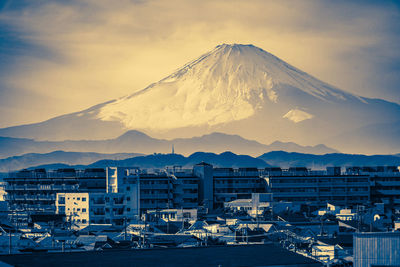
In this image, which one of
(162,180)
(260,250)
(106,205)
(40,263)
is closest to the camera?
(40,263)

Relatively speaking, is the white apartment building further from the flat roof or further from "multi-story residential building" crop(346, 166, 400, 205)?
the flat roof

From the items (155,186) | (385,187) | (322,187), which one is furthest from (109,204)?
(385,187)

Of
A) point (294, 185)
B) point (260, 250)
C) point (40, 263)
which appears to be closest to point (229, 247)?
point (260, 250)

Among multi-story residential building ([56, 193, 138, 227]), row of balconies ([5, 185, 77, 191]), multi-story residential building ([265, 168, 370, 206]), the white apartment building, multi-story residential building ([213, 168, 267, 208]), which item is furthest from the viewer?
row of balconies ([5, 185, 77, 191])

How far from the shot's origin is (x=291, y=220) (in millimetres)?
71188

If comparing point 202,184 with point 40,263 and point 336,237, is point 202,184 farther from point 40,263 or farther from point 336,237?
point 40,263

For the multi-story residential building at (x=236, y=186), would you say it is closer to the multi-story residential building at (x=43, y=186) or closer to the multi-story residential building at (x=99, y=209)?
the multi-story residential building at (x=43, y=186)

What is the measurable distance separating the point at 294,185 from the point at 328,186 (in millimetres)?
3932

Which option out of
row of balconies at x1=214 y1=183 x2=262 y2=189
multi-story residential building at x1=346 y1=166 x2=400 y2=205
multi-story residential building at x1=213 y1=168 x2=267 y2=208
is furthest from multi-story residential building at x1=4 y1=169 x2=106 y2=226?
multi-story residential building at x1=346 y1=166 x2=400 y2=205

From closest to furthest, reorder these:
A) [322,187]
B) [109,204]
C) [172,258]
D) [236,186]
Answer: [172,258] < [109,204] < [236,186] < [322,187]

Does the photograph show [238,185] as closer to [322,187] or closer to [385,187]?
[322,187]

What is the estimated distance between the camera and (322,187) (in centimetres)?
10750

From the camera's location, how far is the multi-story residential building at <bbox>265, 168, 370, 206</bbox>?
105625 mm

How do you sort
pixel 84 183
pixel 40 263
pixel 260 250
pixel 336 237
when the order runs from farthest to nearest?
pixel 84 183, pixel 336 237, pixel 260 250, pixel 40 263
